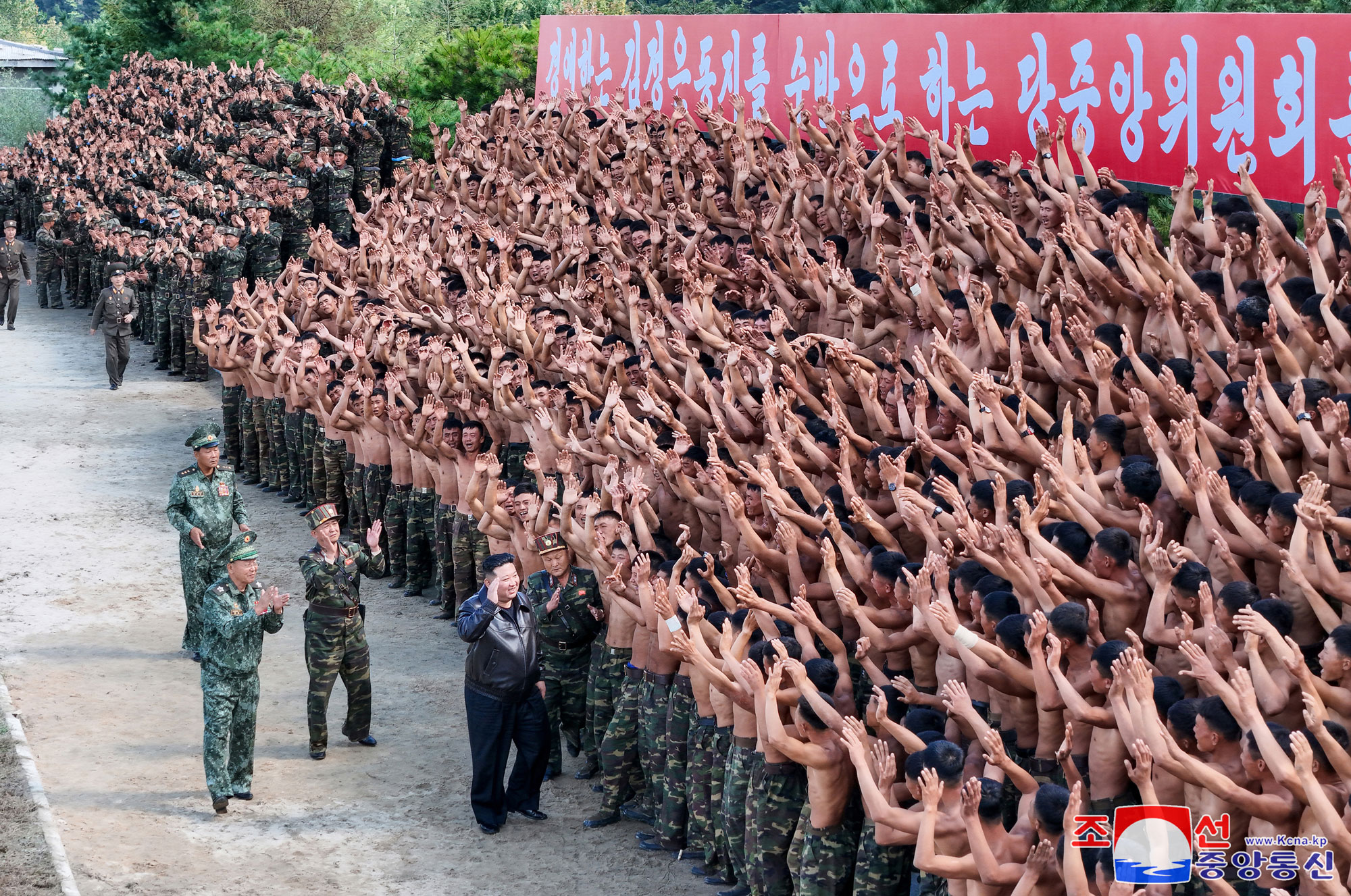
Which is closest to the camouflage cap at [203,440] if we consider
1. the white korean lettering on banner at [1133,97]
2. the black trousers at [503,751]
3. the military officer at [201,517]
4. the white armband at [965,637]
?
the military officer at [201,517]

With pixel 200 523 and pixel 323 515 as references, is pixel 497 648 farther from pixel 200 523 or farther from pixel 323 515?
pixel 200 523

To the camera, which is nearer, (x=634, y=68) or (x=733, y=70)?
(x=733, y=70)

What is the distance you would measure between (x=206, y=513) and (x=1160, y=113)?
6633 millimetres

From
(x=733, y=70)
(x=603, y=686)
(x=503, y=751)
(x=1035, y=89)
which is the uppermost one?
(x=733, y=70)

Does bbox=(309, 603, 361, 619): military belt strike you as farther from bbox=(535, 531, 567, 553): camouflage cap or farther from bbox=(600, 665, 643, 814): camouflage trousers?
bbox=(600, 665, 643, 814): camouflage trousers

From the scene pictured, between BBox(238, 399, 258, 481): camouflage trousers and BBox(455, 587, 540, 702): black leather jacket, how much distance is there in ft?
21.3

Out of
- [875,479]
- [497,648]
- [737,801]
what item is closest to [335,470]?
[497,648]

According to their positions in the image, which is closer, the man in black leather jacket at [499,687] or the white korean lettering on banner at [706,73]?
the man in black leather jacket at [499,687]

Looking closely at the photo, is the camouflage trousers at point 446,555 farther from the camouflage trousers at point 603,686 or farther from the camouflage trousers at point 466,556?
the camouflage trousers at point 603,686

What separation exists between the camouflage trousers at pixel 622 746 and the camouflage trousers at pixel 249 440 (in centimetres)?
673

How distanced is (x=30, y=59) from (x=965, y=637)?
3745 centimetres

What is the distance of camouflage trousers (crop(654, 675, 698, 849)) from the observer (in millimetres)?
7434

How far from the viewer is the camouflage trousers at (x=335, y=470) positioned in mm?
12148

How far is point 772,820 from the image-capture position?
6609mm
